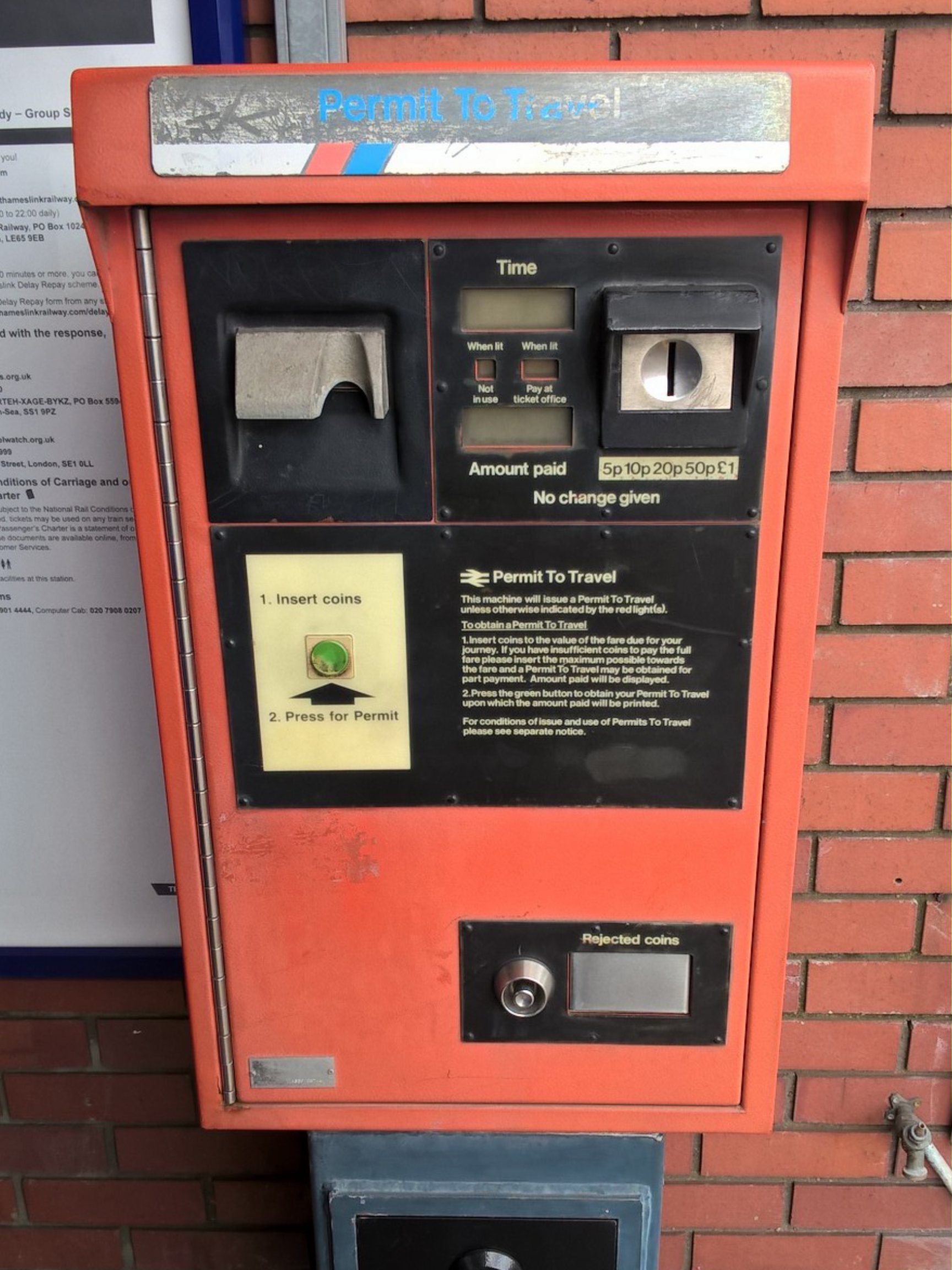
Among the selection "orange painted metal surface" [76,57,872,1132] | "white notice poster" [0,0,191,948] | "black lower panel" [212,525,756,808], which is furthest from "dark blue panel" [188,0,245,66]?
"black lower panel" [212,525,756,808]

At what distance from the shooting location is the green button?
3.37 feet

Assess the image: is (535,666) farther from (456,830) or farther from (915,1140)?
(915,1140)

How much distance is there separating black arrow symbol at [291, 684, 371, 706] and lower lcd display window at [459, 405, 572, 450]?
0.95ft

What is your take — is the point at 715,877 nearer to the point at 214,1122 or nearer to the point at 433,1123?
the point at 433,1123

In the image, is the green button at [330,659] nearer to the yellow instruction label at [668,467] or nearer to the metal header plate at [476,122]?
the yellow instruction label at [668,467]

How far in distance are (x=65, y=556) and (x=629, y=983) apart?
3.39ft

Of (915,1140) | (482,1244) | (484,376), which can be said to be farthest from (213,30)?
(915,1140)

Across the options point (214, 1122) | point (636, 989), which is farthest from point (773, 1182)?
point (214, 1122)

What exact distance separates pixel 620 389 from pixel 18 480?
98cm

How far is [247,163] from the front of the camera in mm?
892

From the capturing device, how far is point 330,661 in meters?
1.03

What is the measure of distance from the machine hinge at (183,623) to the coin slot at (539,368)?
1.18 feet

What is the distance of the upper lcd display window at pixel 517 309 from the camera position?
37.0 inches

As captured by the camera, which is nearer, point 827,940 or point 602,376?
point 602,376
